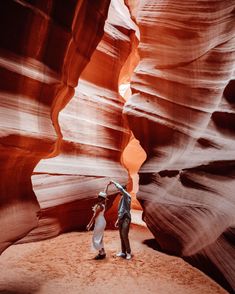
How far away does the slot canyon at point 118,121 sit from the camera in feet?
13.5

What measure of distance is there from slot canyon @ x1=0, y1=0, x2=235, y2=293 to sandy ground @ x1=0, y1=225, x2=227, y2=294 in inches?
13.5

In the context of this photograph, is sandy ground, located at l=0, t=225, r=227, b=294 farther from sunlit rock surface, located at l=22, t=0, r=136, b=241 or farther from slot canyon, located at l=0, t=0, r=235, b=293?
sunlit rock surface, located at l=22, t=0, r=136, b=241

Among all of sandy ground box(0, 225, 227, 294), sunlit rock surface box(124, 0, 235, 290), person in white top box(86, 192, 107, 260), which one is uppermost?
sunlit rock surface box(124, 0, 235, 290)

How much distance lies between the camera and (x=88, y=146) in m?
10.2

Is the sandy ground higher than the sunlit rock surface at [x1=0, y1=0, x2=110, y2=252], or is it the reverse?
the sunlit rock surface at [x1=0, y1=0, x2=110, y2=252]

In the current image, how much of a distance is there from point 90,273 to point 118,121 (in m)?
6.48

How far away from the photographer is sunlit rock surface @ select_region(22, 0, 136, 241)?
8.82 metres

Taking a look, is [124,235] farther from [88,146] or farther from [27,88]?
[27,88]

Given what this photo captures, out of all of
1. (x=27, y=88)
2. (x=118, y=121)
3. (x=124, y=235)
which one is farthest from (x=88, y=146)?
(x=27, y=88)

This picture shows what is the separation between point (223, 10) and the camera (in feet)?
25.2

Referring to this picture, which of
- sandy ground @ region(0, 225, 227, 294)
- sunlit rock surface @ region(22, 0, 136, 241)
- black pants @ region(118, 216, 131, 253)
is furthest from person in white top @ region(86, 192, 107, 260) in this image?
sunlit rock surface @ region(22, 0, 136, 241)

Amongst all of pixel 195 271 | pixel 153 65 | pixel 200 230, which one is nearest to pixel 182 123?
pixel 153 65

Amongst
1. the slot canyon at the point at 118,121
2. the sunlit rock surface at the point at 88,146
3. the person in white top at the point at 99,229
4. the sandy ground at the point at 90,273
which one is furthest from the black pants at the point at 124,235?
the sunlit rock surface at the point at 88,146

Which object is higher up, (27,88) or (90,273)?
(27,88)
